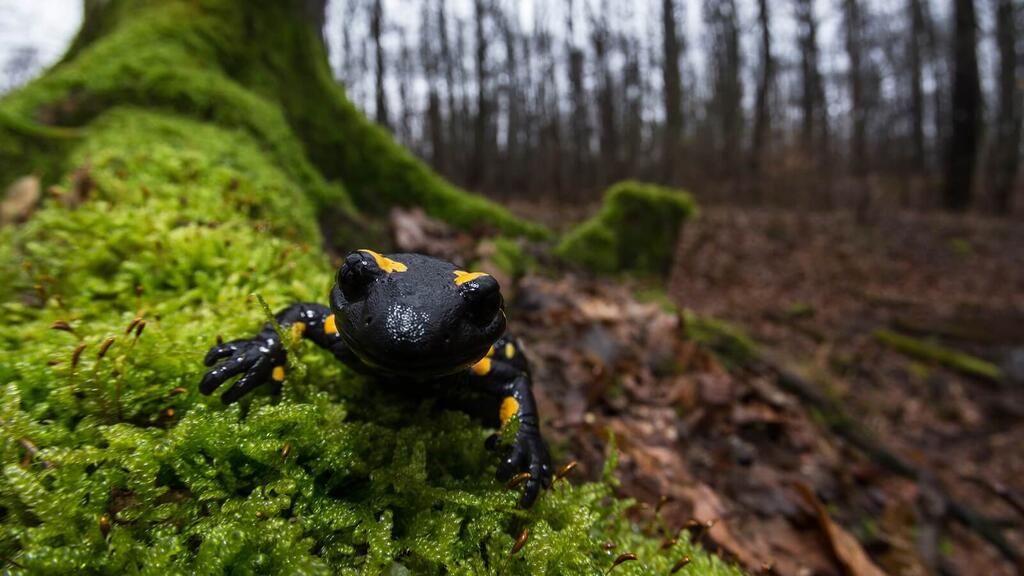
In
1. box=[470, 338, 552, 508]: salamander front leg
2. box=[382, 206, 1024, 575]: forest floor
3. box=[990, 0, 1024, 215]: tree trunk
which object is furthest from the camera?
box=[990, 0, 1024, 215]: tree trunk

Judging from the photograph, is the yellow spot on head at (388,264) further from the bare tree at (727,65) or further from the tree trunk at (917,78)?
the tree trunk at (917,78)

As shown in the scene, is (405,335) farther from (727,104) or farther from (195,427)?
(727,104)

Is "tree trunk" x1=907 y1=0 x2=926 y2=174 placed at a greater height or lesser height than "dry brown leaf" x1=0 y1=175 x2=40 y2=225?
greater

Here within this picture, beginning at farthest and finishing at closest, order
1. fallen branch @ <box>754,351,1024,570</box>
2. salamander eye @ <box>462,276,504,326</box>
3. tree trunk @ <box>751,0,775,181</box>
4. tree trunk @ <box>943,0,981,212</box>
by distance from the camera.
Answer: tree trunk @ <box>751,0,775,181</box> → tree trunk @ <box>943,0,981,212</box> → fallen branch @ <box>754,351,1024,570</box> → salamander eye @ <box>462,276,504,326</box>

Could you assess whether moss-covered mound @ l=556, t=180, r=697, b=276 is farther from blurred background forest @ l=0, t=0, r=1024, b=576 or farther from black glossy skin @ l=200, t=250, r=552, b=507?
black glossy skin @ l=200, t=250, r=552, b=507

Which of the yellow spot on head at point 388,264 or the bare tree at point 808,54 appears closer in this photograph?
the yellow spot on head at point 388,264

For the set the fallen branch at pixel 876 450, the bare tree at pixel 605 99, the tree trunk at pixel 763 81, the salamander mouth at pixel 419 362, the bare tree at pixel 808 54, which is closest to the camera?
the salamander mouth at pixel 419 362

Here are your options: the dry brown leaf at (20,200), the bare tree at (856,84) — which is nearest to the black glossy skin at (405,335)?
the dry brown leaf at (20,200)

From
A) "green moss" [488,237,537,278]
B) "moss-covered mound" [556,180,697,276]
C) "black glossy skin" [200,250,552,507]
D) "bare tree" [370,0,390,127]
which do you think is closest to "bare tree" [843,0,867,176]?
"moss-covered mound" [556,180,697,276]

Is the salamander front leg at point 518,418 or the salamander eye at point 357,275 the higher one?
the salamander eye at point 357,275
